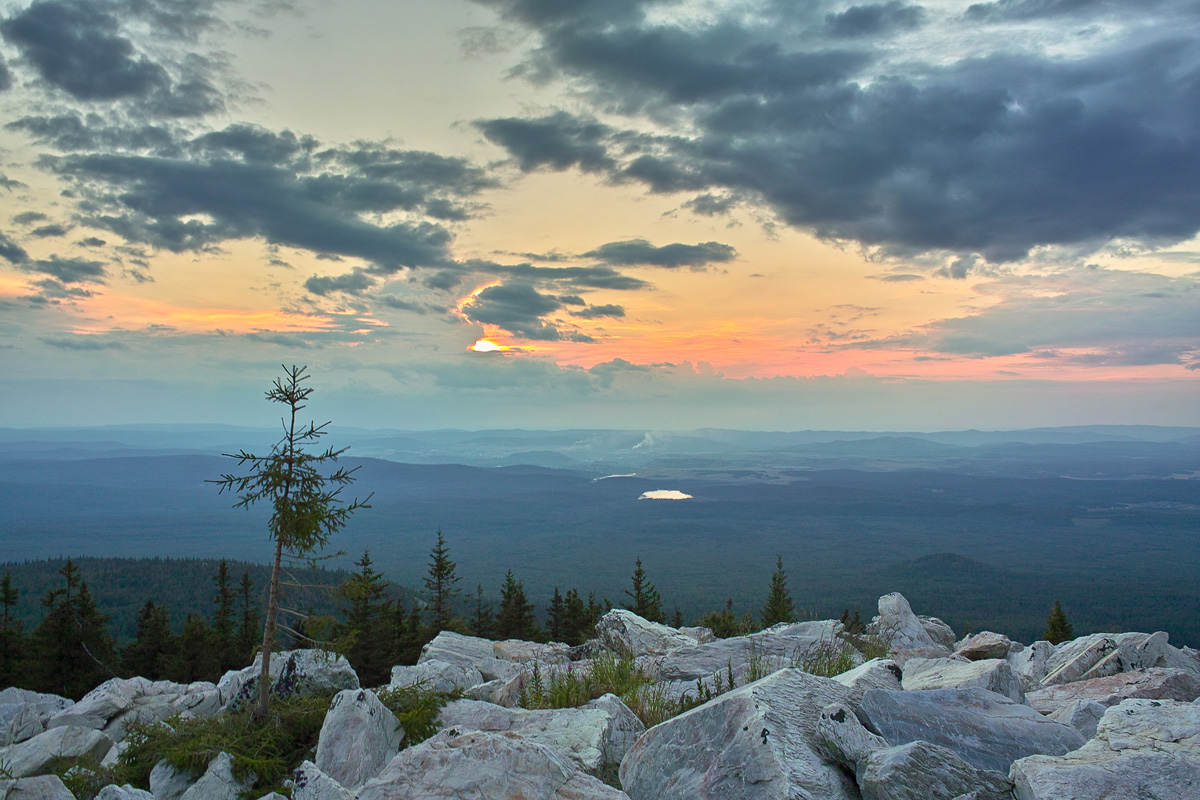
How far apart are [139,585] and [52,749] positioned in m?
160

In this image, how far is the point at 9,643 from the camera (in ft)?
142

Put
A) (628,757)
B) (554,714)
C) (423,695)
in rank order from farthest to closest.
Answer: (423,695), (554,714), (628,757)

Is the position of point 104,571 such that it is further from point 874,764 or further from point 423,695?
point 874,764

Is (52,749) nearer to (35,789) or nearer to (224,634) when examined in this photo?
(35,789)

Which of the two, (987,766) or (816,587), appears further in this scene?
(816,587)

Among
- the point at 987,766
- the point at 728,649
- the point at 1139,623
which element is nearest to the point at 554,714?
the point at 987,766

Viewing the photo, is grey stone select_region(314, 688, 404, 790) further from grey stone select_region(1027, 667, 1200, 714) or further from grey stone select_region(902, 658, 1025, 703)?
grey stone select_region(1027, 667, 1200, 714)

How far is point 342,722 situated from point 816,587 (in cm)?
18608

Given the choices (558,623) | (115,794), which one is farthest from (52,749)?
(558,623)

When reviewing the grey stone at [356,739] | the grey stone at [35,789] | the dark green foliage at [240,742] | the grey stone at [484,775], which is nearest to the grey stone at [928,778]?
the grey stone at [484,775]

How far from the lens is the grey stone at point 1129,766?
5.53 meters

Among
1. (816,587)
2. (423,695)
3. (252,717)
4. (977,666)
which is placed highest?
(977,666)

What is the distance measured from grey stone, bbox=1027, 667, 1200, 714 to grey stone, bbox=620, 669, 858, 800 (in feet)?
20.6

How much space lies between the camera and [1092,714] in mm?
8531
